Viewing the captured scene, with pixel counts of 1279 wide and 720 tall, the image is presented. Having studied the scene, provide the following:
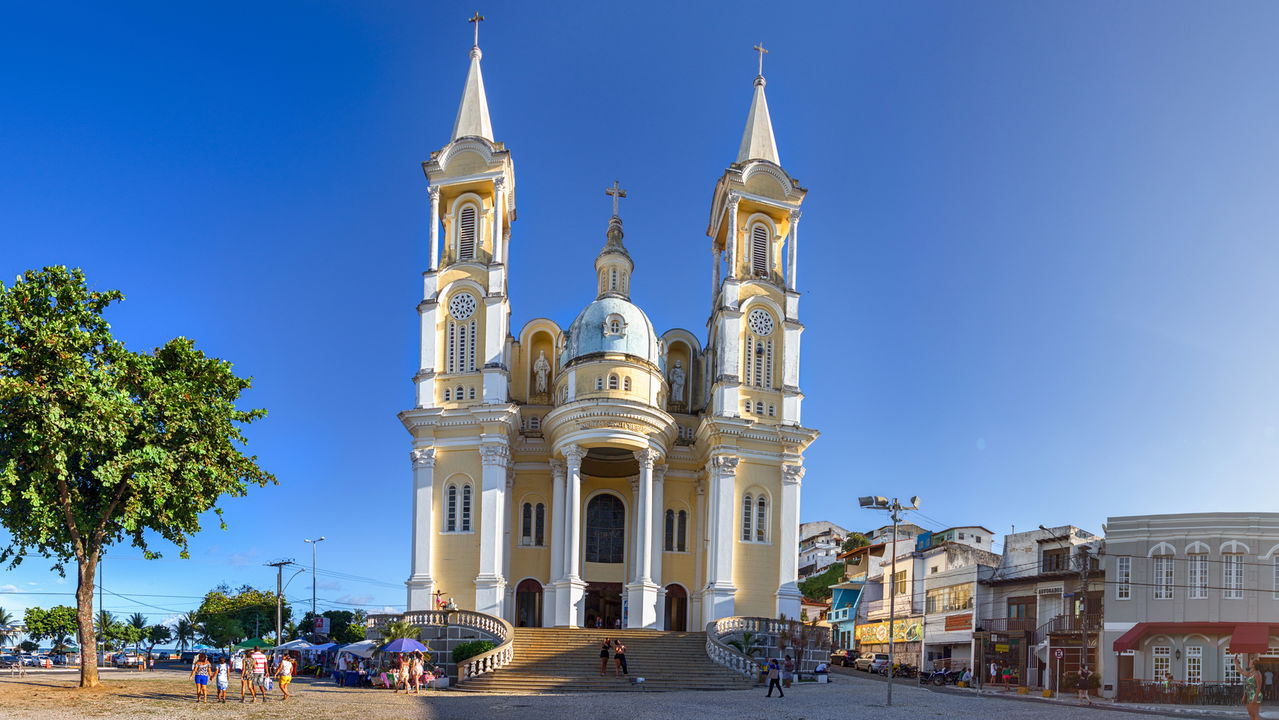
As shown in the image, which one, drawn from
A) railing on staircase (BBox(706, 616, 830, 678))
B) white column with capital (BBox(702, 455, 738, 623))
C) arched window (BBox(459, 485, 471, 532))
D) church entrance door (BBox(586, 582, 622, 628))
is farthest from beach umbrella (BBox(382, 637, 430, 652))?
church entrance door (BBox(586, 582, 622, 628))

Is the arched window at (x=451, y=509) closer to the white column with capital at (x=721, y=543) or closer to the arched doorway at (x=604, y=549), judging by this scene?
the arched doorway at (x=604, y=549)

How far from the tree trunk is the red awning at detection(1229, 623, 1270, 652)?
36382 millimetres

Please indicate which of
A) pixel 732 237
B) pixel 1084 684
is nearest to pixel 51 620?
pixel 732 237

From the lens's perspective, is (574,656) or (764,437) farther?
(764,437)

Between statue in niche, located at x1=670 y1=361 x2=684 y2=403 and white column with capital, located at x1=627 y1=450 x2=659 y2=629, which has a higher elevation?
statue in niche, located at x1=670 y1=361 x2=684 y2=403

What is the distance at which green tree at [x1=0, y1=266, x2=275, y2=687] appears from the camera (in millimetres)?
27672

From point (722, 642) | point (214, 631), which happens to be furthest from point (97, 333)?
point (214, 631)

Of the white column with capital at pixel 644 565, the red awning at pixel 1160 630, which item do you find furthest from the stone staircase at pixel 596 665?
the red awning at pixel 1160 630

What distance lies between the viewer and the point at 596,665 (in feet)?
127

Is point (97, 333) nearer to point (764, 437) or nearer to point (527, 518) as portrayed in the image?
point (527, 518)

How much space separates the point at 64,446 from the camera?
90.7ft

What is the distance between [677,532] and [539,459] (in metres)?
7.32

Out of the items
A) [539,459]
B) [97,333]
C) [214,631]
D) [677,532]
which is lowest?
[214,631]

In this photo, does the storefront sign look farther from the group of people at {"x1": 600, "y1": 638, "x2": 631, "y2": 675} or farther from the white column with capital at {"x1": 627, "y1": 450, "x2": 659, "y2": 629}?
the group of people at {"x1": 600, "y1": 638, "x2": 631, "y2": 675}
